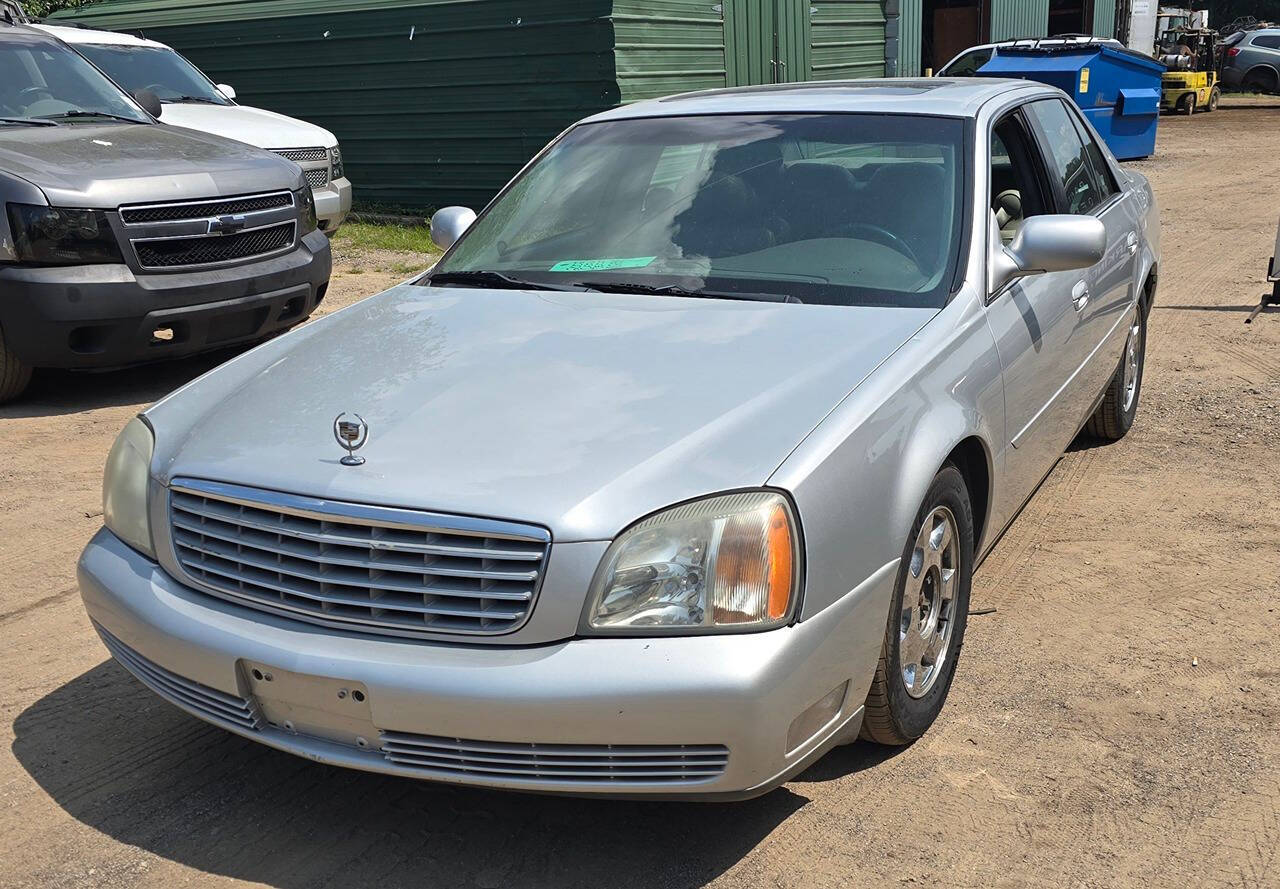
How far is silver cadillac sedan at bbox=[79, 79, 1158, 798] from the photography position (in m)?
2.54

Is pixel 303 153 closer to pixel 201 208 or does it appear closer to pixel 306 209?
pixel 306 209

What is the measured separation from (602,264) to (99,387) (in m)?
4.39

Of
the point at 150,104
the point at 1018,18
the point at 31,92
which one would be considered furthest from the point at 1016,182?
the point at 1018,18

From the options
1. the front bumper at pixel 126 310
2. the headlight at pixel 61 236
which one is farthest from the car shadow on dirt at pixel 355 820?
the headlight at pixel 61 236

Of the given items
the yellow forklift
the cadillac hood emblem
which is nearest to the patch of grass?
the cadillac hood emblem

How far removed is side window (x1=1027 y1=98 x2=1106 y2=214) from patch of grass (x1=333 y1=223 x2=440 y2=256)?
23.8ft

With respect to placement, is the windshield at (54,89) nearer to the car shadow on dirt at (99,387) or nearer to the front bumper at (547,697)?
the car shadow on dirt at (99,387)

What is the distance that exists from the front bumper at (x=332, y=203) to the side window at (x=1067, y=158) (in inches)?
253

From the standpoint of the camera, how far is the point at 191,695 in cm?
291

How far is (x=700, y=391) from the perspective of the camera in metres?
2.99

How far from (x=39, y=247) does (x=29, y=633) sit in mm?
2843

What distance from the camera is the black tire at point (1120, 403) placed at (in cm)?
559

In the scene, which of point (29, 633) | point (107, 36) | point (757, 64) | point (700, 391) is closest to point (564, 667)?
point (700, 391)

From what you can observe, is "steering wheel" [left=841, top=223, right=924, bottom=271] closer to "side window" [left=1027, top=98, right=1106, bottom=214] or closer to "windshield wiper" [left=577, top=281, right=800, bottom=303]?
"windshield wiper" [left=577, top=281, right=800, bottom=303]
